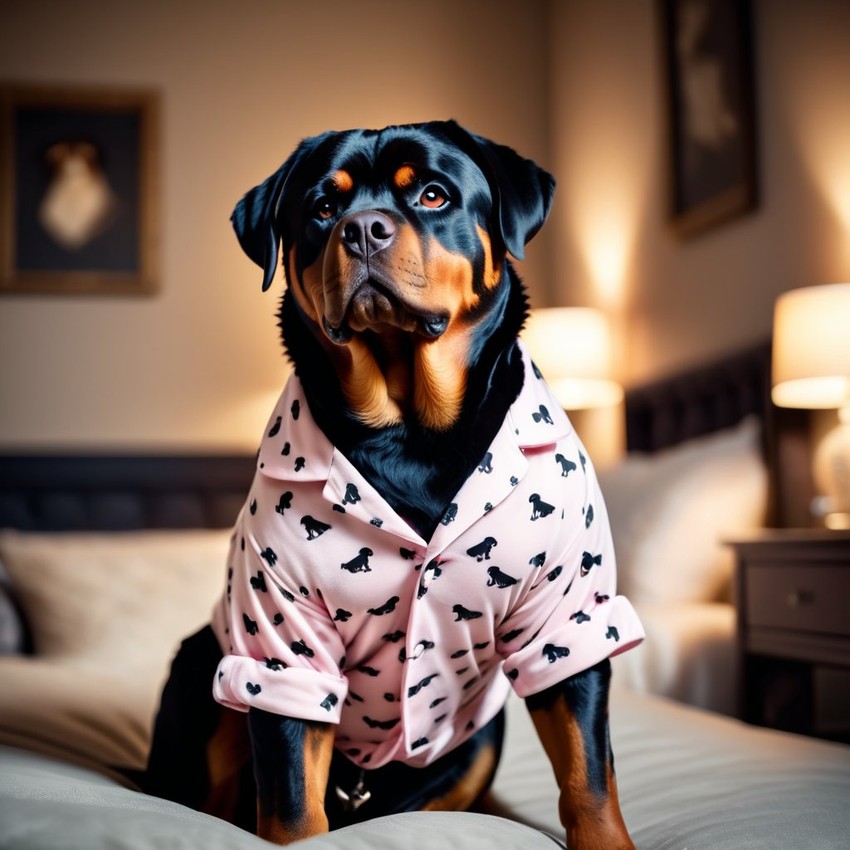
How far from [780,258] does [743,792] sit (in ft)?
6.14

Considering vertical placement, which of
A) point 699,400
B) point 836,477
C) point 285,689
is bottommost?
point 285,689

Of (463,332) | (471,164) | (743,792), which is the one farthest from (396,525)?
(743,792)

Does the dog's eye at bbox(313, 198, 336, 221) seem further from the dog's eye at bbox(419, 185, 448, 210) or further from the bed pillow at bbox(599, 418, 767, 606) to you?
the bed pillow at bbox(599, 418, 767, 606)

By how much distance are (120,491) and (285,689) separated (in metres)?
2.97

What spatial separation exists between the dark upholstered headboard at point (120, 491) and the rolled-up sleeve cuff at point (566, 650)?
9.12ft

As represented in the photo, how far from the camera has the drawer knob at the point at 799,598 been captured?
6.12 feet

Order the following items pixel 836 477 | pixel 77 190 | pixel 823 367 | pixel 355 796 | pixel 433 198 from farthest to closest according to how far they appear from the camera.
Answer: pixel 77 190, pixel 836 477, pixel 823 367, pixel 355 796, pixel 433 198

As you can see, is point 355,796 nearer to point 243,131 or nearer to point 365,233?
point 365,233

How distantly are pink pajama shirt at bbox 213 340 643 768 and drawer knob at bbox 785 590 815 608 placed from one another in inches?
37.5

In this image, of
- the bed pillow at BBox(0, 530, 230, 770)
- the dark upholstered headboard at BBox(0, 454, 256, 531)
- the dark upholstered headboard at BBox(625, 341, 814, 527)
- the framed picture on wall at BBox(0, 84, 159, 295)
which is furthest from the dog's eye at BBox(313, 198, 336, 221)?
the framed picture on wall at BBox(0, 84, 159, 295)

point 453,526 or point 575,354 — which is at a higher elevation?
point 575,354

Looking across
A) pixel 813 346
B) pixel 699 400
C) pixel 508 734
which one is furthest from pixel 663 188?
pixel 508 734

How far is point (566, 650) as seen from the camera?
3.25 ft

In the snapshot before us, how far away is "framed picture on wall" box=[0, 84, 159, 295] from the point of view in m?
4.02
